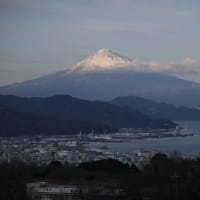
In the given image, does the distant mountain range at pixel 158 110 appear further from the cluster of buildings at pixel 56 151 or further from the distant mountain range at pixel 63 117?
the cluster of buildings at pixel 56 151

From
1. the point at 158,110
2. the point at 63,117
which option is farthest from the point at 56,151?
the point at 158,110

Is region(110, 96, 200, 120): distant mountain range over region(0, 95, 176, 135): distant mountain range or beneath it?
over

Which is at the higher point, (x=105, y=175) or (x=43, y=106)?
(x=43, y=106)

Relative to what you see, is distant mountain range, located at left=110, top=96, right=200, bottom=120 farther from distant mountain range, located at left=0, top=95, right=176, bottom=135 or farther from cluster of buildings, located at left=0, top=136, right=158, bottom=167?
cluster of buildings, located at left=0, top=136, right=158, bottom=167

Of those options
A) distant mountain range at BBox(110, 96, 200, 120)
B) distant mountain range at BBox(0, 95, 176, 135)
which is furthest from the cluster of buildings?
distant mountain range at BBox(110, 96, 200, 120)

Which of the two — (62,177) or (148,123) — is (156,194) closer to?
(62,177)

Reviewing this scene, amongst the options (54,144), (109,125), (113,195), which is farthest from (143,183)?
(109,125)

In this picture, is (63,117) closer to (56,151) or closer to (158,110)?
(56,151)

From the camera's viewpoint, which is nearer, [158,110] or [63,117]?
[63,117]

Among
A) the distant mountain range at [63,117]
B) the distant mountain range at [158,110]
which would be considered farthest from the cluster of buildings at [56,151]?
the distant mountain range at [158,110]
